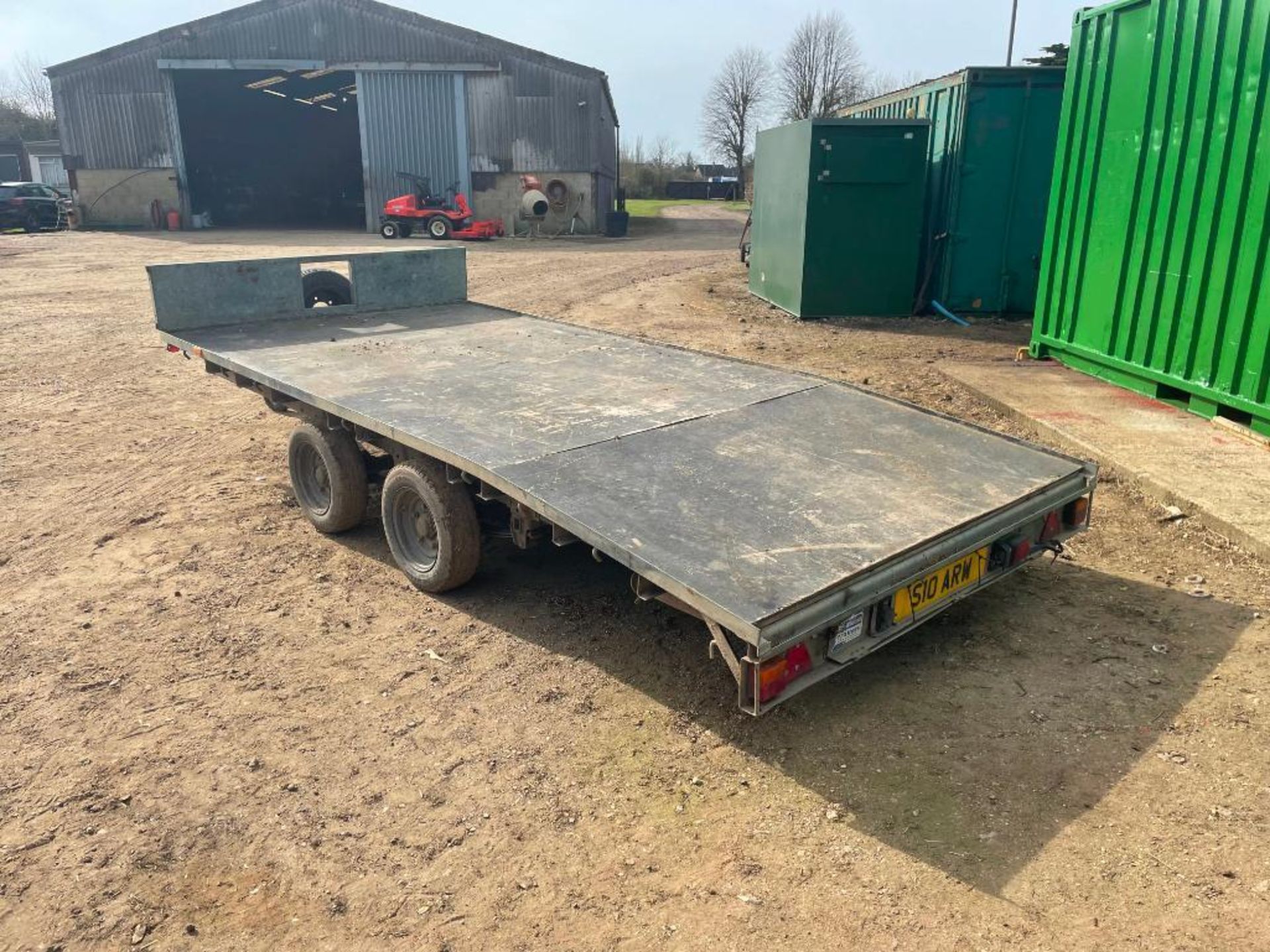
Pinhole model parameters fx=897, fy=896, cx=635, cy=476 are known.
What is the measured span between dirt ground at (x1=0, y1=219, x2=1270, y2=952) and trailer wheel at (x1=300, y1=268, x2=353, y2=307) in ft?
9.25

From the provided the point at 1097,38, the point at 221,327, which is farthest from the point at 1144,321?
the point at 221,327

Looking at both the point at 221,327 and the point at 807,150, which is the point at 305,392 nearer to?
the point at 221,327

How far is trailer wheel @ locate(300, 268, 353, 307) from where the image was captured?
7949 millimetres

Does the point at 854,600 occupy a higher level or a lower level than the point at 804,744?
higher

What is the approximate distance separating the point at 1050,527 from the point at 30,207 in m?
33.3

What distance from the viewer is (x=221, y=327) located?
7.02 meters

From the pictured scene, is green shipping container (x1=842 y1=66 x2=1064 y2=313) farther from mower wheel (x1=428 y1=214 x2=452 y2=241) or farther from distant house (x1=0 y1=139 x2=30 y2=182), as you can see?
distant house (x1=0 y1=139 x2=30 y2=182)

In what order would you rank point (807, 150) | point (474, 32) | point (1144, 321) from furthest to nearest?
point (474, 32)
point (807, 150)
point (1144, 321)

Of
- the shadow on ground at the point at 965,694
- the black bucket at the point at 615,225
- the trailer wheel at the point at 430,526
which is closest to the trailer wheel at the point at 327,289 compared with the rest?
the trailer wheel at the point at 430,526

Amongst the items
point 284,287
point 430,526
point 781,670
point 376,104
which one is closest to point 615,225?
point 376,104

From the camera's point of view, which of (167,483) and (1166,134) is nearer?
(167,483)

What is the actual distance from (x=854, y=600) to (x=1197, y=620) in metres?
2.25

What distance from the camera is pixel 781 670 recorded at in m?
3.01

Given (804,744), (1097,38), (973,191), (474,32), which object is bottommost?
(804,744)
